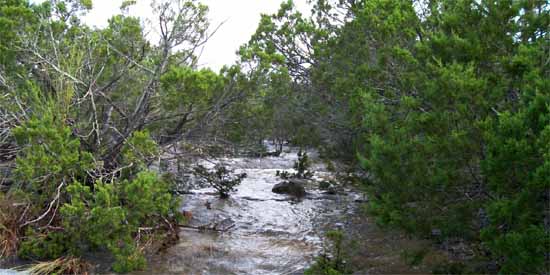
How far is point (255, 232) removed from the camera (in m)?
8.20

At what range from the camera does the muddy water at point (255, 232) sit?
6383mm

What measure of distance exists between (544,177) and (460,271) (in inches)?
71.0

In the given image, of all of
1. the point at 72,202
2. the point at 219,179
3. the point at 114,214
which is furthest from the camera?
the point at 219,179

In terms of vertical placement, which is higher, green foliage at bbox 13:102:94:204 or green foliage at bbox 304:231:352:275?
green foliage at bbox 13:102:94:204

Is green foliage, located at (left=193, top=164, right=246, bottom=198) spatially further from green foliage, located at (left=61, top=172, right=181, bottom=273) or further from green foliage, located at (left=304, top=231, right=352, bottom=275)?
green foliage, located at (left=304, top=231, right=352, bottom=275)

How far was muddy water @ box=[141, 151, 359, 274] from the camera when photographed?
6383 mm

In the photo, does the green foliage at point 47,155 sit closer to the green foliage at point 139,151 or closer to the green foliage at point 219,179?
the green foliage at point 139,151

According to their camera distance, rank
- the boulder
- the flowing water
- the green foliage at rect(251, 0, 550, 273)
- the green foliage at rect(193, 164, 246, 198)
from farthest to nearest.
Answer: the boulder → the green foliage at rect(193, 164, 246, 198) → the flowing water → the green foliage at rect(251, 0, 550, 273)

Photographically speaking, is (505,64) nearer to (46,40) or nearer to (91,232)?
(91,232)

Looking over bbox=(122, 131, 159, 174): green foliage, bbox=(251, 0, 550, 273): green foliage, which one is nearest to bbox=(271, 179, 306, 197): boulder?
bbox=(122, 131, 159, 174): green foliage

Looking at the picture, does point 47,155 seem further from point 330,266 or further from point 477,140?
point 477,140

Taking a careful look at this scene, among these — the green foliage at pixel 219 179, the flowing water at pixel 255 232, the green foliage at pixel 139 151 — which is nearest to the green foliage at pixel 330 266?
the flowing water at pixel 255 232

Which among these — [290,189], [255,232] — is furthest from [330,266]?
[290,189]

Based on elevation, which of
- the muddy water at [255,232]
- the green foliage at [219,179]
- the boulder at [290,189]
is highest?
the green foliage at [219,179]
